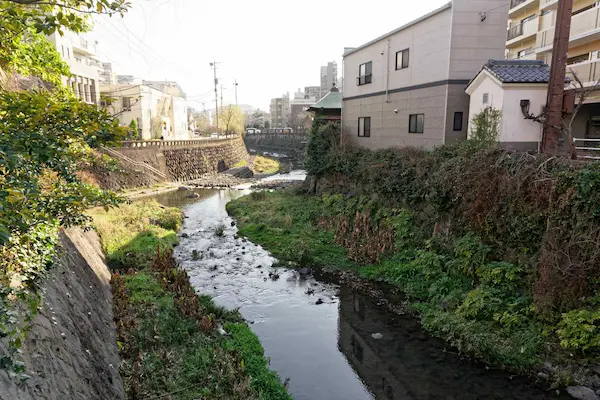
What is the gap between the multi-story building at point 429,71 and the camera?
18219mm

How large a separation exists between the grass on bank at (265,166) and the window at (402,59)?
3827 centimetres

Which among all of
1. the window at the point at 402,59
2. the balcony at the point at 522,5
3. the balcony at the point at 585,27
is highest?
the balcony at the point at 522,5

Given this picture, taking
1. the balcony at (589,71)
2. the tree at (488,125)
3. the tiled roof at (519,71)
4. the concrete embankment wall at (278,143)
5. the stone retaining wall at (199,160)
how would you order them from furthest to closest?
the concrete embankment wall at (278,143) < the stone retaining wall at (199,160) < the balcony at (589,71) < the tiled roof at (519,71) < the tree at (488,125)

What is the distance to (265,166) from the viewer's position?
65312mm

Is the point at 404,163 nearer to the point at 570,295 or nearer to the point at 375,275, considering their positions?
the point at 375,275

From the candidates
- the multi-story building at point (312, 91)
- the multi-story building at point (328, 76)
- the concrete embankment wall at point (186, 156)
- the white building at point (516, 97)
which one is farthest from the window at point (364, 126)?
the multi-story building at point (312, 91)

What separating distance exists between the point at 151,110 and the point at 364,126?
40.4 m

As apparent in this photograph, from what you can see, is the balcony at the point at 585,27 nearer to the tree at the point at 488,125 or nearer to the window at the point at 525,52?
the window at the point at 525,52

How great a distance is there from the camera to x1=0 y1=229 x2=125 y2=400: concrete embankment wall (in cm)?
521

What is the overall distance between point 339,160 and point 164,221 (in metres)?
13.1

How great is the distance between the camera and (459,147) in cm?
1573

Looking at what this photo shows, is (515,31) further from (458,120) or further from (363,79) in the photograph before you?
(458,120)

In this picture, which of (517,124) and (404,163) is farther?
(404,163)

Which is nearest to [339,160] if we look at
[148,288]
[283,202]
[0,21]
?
[283,202]
